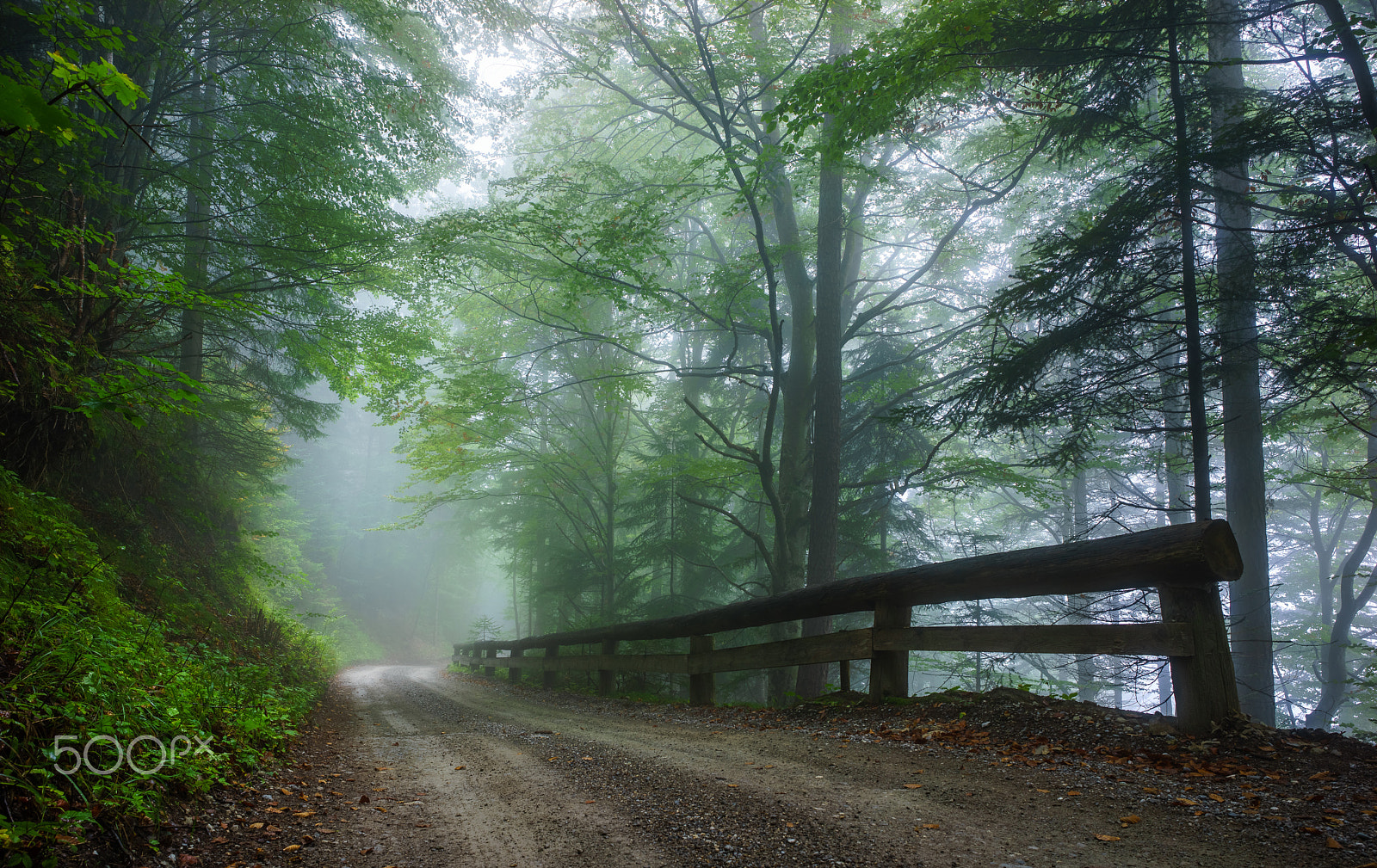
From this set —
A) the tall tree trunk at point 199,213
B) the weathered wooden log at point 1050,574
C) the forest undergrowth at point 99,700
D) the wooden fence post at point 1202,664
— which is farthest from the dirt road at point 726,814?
the tall tree trunk at point 199,213

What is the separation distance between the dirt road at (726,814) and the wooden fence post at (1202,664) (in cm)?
66

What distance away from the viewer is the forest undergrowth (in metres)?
2.22

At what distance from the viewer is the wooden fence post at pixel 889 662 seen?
5.02m

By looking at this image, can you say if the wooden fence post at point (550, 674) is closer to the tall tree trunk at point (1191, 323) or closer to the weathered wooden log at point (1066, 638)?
the weathered wooden log at point (1066, 638)

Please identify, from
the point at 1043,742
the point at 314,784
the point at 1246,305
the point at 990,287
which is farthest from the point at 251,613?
the point at 990,287

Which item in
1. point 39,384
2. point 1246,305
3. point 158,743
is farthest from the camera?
point 1246,305

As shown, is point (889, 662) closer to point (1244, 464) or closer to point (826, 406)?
point (826, 406)

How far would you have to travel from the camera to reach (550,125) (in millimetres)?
14453

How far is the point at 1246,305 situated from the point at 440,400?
14.0 m

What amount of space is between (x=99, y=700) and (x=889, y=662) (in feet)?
16.2

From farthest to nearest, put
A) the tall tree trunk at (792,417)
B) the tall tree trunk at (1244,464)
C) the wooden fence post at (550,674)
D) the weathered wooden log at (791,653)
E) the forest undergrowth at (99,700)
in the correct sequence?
the wooden fence post at (550,674)
the tall tree trunk at (792,417)
the tall tree trunk at (1244,464)
the weathered wooden log at (791,653)
the forest undergrowth at (99,700)

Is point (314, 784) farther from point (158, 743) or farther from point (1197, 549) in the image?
point (1197, 549)

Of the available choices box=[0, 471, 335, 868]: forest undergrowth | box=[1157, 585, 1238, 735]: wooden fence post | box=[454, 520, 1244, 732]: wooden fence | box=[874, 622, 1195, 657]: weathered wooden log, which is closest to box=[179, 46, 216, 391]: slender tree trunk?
box=[0, 471, 335, 868]: forest undergrowth

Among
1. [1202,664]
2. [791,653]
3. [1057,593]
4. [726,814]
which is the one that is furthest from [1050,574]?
[726,814]
